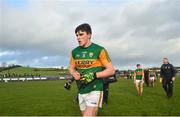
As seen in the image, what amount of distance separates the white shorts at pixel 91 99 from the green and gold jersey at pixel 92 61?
72mm

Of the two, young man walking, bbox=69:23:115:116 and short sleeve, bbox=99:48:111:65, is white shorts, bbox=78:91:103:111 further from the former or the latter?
short sleeve, bbox=99:48:111:65

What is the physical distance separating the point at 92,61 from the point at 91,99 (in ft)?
2.25

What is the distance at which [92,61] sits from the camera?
24.1ft

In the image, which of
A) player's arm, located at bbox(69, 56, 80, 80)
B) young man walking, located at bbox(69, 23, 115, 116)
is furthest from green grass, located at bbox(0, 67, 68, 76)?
young man walking, located at bbox(69, 23, 115, 116)

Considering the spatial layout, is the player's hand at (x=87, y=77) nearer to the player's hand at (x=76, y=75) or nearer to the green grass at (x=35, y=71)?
the player's hand at (x=76, y=75)

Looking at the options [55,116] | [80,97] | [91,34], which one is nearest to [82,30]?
[91,34]

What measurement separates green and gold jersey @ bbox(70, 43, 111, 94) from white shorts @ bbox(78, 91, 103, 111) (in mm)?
72

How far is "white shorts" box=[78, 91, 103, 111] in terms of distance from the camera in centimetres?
717

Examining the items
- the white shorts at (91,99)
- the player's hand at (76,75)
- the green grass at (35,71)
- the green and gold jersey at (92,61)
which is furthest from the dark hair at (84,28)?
the green grass at (35,71)

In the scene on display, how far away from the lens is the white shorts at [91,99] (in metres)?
7.17

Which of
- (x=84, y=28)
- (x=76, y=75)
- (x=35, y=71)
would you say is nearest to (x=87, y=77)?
(x=76, y=75)

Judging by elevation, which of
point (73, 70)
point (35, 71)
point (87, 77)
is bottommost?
point (87, 77)

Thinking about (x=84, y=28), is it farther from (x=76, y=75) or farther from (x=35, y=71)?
(x=35, y=71)

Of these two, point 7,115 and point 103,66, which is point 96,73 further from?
point 7,115
